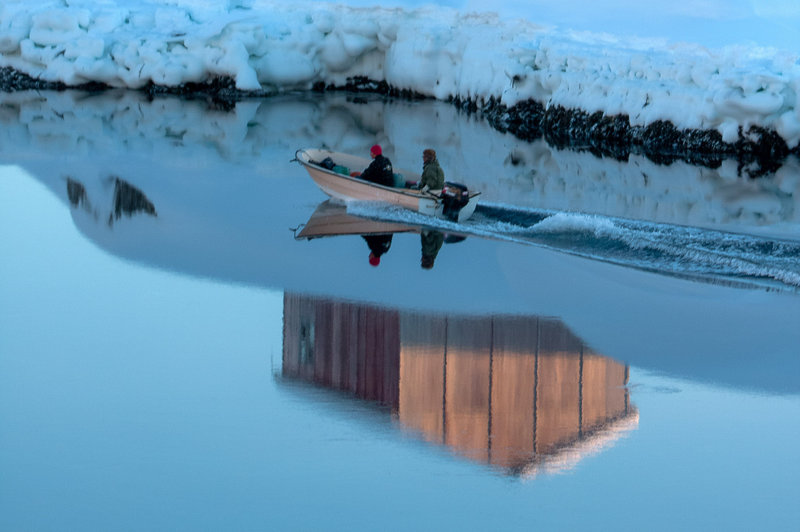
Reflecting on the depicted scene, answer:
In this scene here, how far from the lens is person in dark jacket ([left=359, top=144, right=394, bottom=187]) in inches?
497

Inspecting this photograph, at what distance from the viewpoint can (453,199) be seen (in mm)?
11938

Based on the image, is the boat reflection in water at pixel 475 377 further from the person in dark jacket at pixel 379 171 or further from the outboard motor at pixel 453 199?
the person in dark jacket at pixel 379 171

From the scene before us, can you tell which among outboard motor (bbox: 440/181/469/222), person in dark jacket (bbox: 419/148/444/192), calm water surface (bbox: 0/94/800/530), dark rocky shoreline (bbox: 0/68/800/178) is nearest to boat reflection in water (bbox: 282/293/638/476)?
calm water surface (bbox: 0/94/800/530)

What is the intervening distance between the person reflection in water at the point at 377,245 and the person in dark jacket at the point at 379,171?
137 centimetres

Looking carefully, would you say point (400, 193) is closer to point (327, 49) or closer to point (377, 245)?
point (377, 245)

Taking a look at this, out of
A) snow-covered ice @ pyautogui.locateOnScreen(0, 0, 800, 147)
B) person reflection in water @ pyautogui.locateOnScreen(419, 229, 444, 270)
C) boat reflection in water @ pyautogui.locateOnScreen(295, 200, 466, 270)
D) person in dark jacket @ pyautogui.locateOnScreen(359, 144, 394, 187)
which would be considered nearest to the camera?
person reflection in water @ pyautogui.locateOnScreen(419, 229, 444, 270)

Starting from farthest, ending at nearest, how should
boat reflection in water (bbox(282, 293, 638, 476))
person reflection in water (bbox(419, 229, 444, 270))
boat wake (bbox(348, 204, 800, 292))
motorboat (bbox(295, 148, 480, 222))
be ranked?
1. motorboat (bbox(295, 148, 480, 222))
2. person reflection in water (bbox(419, 229, 444, 270))
3. boat wake (bbox(348, 204, 800, 292))
4. boat reflection in water (bbox(282, 293, 638, 476))

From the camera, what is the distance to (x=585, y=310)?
27.6 ft

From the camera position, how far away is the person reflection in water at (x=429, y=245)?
10.2 m

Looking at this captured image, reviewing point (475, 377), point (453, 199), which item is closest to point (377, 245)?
point (453, 199)

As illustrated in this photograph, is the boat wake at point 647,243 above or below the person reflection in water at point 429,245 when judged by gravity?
above

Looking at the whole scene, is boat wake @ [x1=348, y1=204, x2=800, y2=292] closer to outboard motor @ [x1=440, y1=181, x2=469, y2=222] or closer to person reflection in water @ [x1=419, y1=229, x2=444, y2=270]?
outboard motor @ [x1=440, y1=181, x2=469, y2=222]

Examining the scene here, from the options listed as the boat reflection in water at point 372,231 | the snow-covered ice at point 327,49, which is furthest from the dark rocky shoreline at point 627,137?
the boat reflection in water at point 372,231

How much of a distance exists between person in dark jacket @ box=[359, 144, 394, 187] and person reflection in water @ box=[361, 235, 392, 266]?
1.37 meters
